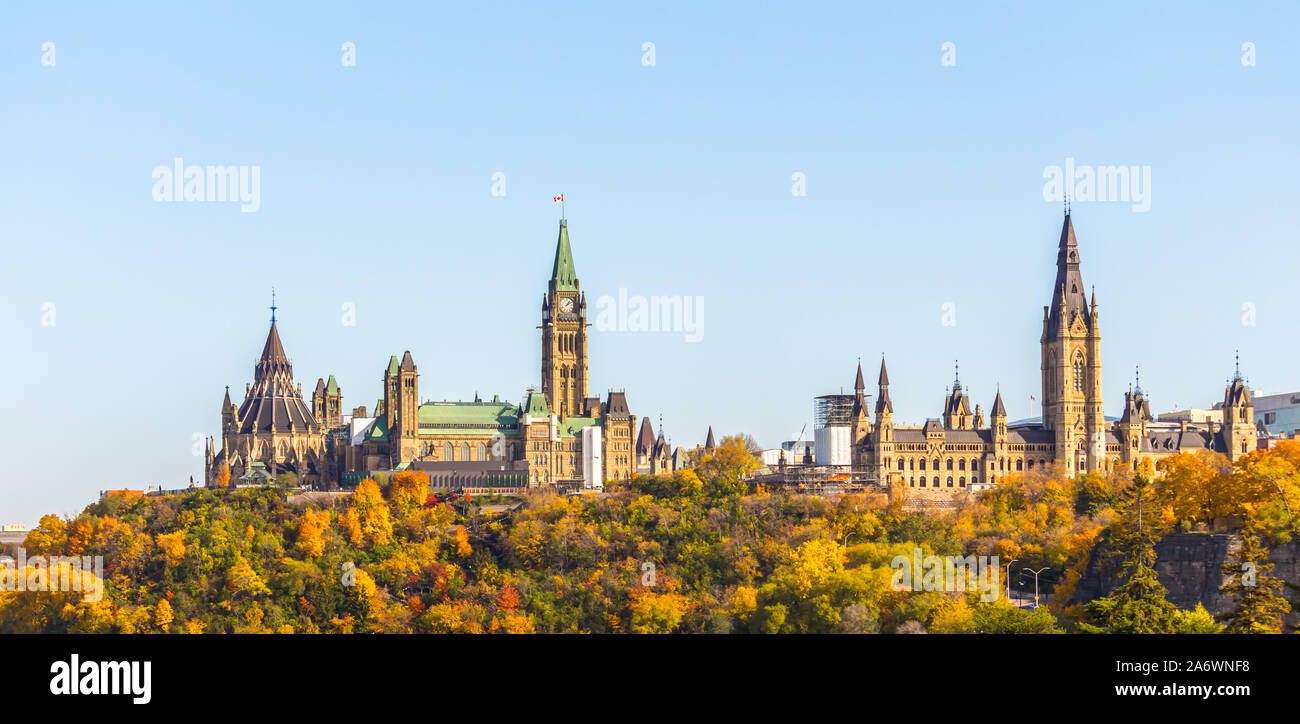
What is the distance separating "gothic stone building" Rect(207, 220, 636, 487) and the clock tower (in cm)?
11

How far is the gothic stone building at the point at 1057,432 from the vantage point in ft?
568

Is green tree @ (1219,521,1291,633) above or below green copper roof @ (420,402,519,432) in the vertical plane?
below

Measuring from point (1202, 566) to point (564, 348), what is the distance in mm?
105309

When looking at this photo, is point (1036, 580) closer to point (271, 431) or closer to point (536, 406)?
point (536, 406)

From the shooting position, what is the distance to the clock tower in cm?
18425

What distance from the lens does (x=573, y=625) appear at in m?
110

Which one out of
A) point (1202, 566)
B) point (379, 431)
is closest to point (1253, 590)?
point (1202, 566)

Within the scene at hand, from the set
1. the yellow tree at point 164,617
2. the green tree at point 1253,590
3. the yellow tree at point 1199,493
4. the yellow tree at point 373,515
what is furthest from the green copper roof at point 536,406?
the green tree at point 1253,590

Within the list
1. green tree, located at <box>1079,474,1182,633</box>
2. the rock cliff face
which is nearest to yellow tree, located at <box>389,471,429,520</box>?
the rock cliff face

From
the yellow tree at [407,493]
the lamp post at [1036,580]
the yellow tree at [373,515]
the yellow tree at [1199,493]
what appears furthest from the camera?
the yellow tree at [407,493]

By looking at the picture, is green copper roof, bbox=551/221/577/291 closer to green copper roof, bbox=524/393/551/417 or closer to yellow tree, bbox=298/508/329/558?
green copper roof, bbox=524/393/551/417

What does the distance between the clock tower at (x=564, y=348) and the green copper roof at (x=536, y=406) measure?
5550mm

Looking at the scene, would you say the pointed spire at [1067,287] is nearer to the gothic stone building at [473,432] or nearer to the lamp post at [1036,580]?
the gothic stone building at [473,432]
